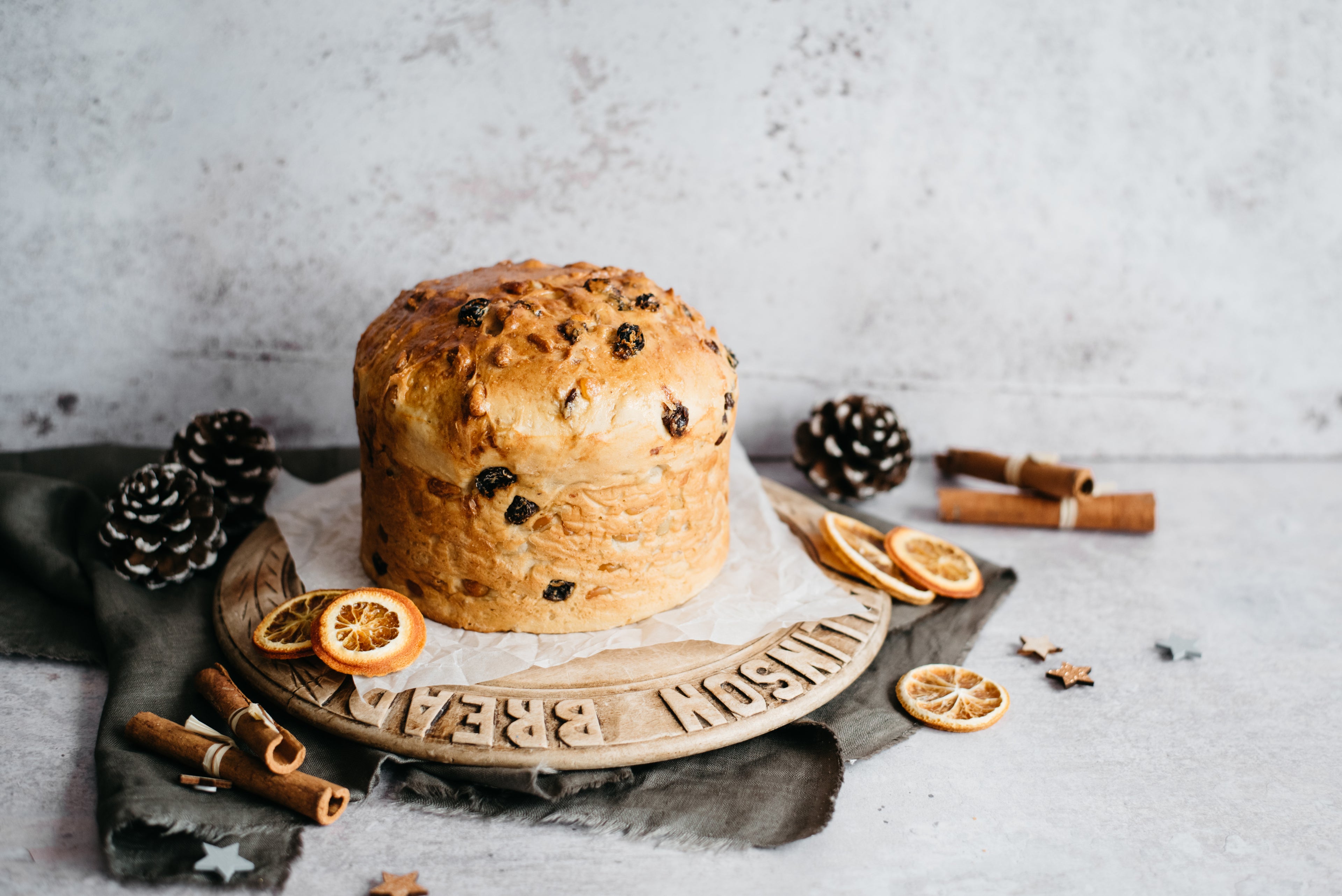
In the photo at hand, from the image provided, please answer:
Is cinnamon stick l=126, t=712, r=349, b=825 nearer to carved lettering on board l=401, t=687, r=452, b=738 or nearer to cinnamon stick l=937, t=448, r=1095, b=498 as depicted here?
carved lettering on board l=401, t=687, r=452, b=738

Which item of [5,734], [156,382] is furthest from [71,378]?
[5,734]

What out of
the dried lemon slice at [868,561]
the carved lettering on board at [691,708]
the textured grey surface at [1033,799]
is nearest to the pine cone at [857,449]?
the dried lemon slice at [868,561]

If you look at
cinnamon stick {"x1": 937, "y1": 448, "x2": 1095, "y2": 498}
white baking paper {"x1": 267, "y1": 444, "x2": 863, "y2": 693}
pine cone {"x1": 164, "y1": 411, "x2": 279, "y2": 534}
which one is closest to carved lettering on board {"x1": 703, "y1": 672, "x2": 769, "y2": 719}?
white baking paper {"x1": 267, "y1": 444, "x2": 863, "y2": 693}

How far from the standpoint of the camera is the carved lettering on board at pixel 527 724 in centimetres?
172

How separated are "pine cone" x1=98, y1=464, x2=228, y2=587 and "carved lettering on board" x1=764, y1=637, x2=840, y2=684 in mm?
1572

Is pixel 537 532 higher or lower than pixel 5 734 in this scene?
higher

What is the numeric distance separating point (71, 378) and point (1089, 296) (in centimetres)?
396

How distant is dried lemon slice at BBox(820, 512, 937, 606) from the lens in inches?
94.8

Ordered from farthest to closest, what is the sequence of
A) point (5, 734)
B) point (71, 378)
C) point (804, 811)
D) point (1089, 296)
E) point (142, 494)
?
point (1089, 296), point (71, 378), point (142, 494), point (5, 734), point (804, 811)

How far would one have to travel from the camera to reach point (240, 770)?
1659 millimetres

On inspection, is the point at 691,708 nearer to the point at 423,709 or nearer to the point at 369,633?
the point at 423,709

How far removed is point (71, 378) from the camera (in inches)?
118

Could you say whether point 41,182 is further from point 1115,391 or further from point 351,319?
point 1115,391

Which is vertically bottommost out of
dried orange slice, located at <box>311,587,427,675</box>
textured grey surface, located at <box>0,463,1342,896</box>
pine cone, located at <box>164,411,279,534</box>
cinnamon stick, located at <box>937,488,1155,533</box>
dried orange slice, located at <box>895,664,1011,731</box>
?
textured grey surface, located at <box>0,463,1342,896</box>
